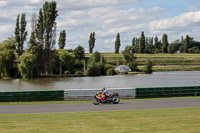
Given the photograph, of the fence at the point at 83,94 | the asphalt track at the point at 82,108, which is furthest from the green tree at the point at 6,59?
the asphalt track at the point at 82,108

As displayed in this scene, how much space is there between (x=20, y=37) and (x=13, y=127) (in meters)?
81.7

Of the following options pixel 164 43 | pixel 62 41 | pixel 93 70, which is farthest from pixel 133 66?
pixel 164 43

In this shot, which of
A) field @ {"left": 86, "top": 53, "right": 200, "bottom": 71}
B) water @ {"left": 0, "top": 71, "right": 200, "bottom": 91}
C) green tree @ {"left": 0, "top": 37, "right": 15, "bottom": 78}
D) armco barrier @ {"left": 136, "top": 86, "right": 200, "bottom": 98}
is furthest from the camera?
field @ {"left": 86, "top": 53, "right": 200, "bottom": 71}

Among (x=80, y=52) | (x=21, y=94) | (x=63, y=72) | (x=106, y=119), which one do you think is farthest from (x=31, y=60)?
(x=106, y=119)

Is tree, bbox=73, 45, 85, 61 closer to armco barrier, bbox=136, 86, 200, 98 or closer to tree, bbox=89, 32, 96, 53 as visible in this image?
tree, bbox=89, 32, 96, 53

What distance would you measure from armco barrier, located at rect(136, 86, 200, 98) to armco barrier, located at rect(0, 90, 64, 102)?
26.6 feet

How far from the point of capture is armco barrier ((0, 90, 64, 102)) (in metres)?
28.8

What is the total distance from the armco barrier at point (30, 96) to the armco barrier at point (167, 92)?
26.6ft

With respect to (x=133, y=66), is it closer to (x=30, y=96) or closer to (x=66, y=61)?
(x=66, y=61)

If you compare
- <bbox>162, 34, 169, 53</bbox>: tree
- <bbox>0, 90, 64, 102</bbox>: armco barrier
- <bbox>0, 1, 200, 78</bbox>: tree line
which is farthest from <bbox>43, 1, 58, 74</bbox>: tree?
<bbox>162, 34, 169, 53</bbox>: tree

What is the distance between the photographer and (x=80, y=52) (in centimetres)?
11962

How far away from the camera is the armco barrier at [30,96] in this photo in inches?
1135

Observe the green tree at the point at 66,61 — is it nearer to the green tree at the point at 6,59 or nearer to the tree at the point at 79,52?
the tree at the point at 79,52

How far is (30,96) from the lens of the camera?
2905 cm
